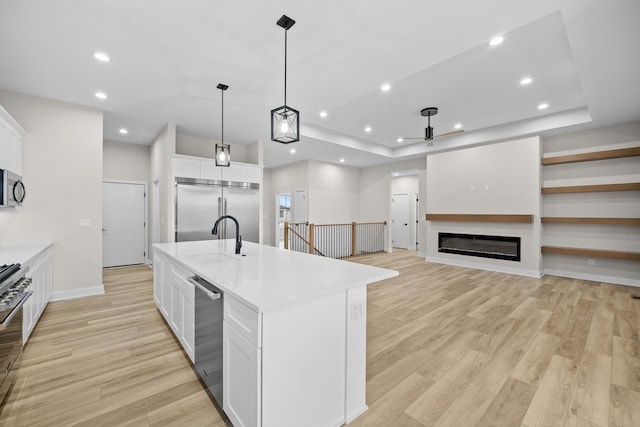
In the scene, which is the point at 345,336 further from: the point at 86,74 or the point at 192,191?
the point at 192,191

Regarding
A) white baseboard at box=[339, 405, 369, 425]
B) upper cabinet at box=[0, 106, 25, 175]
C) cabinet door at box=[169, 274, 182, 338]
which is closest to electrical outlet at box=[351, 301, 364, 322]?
white baseboard at box=[339, 405, 369, 425]

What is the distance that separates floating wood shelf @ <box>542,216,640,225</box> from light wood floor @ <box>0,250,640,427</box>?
156 centimetres

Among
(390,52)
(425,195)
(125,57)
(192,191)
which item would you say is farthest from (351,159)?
(125,57)

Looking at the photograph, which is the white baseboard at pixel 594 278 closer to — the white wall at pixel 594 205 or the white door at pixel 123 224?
the white wall at pixel 594 205

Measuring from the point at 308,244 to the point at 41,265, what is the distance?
16.6 ft

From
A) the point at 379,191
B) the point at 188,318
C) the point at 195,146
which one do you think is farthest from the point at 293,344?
the point at 379,191

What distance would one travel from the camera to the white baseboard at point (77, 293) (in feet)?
13.1

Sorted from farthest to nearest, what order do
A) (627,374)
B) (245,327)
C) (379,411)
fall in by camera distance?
(627,374) → (379,411) → (245,327)

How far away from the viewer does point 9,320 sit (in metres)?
1.76

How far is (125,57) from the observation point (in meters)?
2.90

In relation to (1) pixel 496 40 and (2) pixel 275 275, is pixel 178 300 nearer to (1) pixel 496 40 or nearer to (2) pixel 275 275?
(2) pixel 275 275

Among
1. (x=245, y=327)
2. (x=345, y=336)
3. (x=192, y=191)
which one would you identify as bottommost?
(x=345, y=336)

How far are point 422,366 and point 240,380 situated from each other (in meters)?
1.61

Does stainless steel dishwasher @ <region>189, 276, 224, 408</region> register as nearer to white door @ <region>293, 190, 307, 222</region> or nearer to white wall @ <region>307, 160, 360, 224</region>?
white wall @ <region>307, 160, 360, 224</region>
